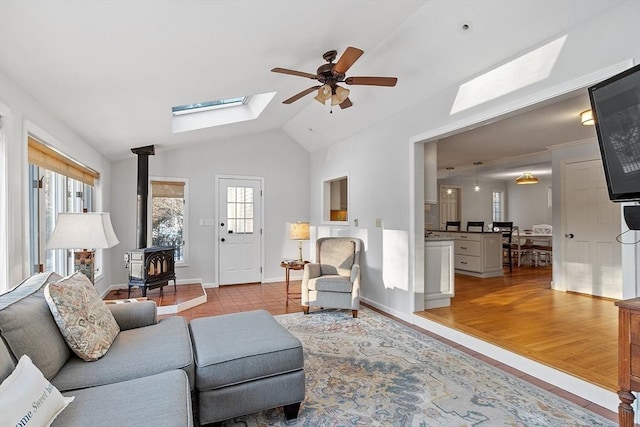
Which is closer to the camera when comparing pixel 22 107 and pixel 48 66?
pixel 48 66

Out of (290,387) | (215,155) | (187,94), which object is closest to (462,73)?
(187,94)

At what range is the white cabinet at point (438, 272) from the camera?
4152 millimetres

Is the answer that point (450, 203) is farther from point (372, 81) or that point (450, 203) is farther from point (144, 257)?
point (144, 257)

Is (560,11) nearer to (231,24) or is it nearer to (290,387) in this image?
(231,24)

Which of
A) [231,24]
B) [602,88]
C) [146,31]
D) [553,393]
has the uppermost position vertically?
[231,24]

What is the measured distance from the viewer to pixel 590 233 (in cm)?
513

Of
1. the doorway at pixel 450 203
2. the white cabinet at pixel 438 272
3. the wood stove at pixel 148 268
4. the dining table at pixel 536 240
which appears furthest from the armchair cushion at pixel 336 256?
the doorway at pixel 450 203

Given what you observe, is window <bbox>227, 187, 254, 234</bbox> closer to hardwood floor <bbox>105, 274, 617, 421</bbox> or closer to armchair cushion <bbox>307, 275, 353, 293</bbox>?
hardwood floor <bbox>105, 274, 617, 421</bbox>

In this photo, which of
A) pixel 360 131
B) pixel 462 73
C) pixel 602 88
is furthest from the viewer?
pixel 360 131

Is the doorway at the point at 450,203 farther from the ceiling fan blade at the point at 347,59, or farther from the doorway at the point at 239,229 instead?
the ceiling fan blade at the point at 347,59

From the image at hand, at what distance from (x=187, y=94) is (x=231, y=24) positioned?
126cm

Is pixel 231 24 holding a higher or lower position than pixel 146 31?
higher

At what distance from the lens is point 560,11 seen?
7.58 ft

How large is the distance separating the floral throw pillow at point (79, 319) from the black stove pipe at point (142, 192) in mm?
3150
